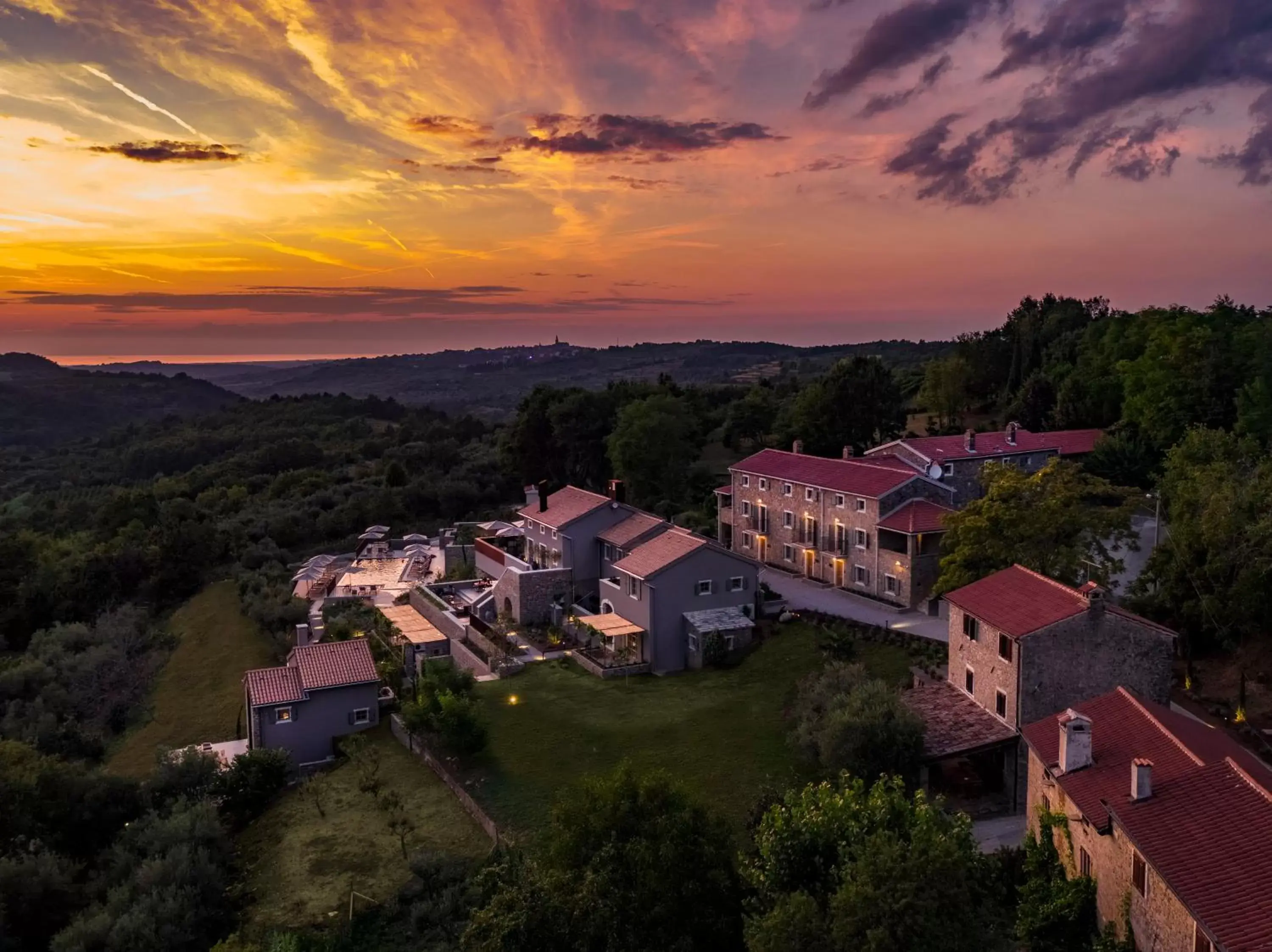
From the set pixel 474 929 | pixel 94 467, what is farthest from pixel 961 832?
pixel 94 467

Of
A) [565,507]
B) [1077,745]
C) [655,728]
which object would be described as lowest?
[655,728]

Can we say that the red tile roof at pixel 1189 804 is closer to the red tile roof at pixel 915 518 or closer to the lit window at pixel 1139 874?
the lit window at pixel 1139 874

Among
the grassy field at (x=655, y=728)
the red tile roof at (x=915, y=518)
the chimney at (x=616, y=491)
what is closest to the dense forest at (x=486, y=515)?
the grassy field at (x=655, y=728)

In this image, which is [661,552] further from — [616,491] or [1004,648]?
[1004,648]

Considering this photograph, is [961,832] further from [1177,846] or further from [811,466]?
[811,466]

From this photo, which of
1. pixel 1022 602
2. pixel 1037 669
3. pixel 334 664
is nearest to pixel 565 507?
pixel 334 664

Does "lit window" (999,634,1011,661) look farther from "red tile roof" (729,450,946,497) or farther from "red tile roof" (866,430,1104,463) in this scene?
"red tile roof" (866,430,1104,463)
